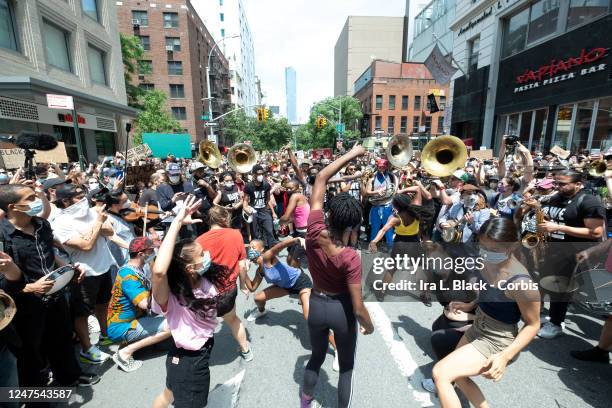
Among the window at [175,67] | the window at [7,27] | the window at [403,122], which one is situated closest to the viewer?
the window at [7,27]

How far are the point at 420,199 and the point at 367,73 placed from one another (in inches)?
2152

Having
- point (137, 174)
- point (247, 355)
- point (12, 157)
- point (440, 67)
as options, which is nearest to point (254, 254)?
point (247, 355)

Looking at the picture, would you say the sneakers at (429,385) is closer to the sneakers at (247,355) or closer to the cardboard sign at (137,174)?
the sneakers at (247,355)

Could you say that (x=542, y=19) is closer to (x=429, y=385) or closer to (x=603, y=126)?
(x=603, y=126)

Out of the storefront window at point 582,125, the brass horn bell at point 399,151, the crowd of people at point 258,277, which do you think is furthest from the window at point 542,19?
the brass horn bell at point 399,151

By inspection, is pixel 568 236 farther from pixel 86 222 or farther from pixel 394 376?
pixel 86 222

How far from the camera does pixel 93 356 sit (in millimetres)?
3152

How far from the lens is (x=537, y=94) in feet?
47.7

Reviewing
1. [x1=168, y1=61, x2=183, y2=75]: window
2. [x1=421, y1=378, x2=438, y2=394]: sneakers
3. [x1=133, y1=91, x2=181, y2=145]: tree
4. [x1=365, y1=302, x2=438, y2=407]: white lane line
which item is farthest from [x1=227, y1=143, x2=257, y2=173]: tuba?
[x1=168, y1=61, x2=183, y2=75]: window

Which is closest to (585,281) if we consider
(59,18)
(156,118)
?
(59,18)

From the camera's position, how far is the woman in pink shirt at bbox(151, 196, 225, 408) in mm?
2020

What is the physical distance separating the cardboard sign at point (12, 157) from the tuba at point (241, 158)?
4434 millimetres

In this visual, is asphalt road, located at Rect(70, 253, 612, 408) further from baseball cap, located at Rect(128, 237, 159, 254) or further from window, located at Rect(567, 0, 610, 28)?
window, located at Rect(567, 0, 610, 28)

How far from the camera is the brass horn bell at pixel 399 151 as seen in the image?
5.96 metres
